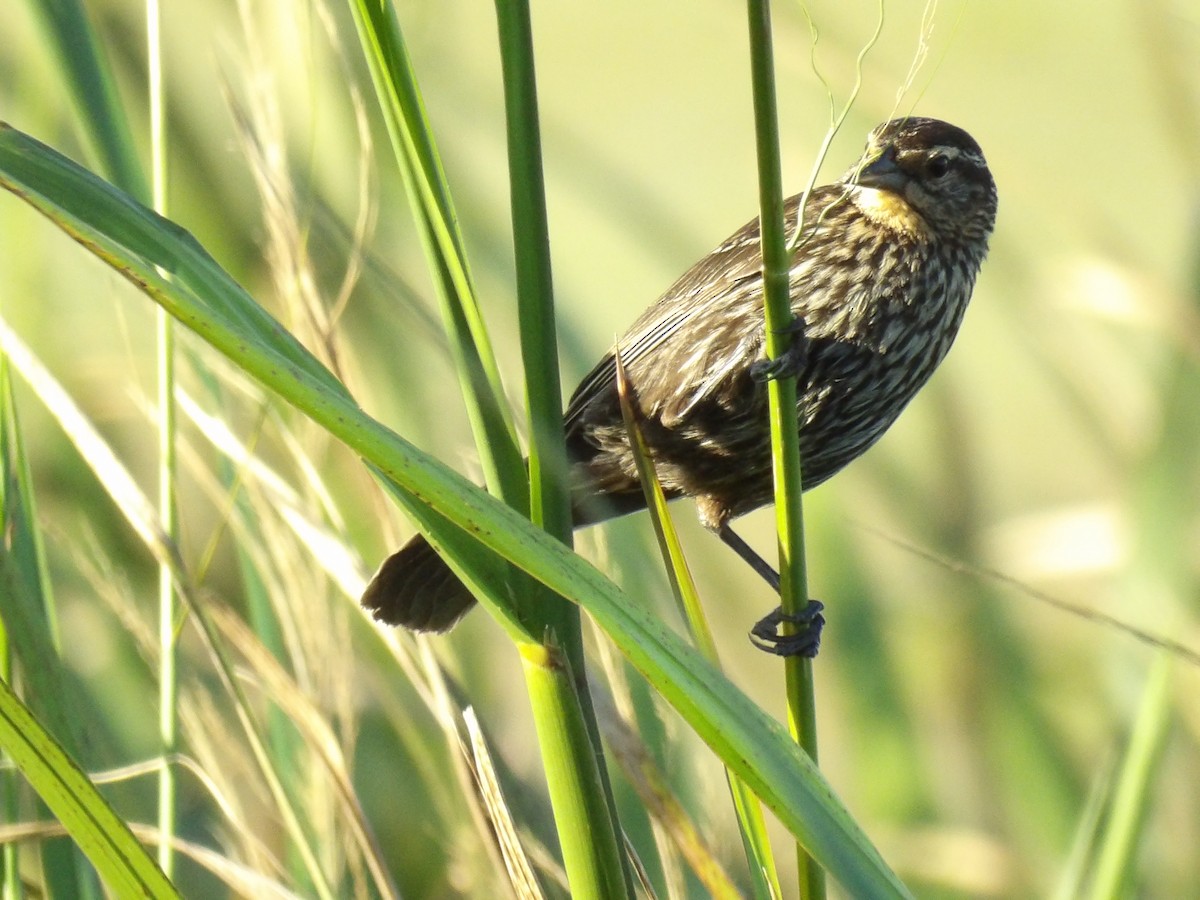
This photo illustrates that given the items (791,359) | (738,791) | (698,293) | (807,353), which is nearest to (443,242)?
(791,359)

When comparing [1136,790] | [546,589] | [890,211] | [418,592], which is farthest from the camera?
[890,211]

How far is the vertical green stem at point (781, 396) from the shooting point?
883mm

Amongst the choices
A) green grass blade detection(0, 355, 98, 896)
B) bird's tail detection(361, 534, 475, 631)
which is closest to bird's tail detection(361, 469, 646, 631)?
bird's tail detection(361, 534, 475, 631)

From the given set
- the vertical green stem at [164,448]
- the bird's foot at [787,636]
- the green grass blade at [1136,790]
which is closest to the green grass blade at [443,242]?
the vertical green stem at [164,448]

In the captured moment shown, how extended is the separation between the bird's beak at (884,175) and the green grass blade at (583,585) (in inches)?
52.2

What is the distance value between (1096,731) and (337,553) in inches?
70.4

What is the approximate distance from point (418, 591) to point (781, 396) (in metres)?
0.86

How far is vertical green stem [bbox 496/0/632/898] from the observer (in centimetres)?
92

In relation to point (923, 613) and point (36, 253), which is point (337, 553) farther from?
point (923, 613)

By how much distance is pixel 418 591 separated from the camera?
180 cm

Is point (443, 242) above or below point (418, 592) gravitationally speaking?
above

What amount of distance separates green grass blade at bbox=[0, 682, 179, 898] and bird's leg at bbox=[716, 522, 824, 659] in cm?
49

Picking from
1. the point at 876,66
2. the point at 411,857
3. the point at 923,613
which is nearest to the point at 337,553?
the point at 411,857

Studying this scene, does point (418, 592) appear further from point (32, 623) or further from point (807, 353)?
point (32, 623)
